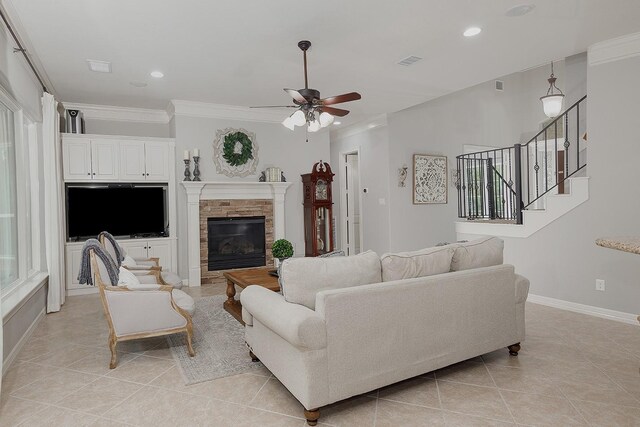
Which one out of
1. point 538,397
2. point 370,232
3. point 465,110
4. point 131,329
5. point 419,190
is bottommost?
point 538,397

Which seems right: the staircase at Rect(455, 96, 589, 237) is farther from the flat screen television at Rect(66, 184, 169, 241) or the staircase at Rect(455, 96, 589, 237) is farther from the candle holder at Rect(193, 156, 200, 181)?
the flat screen television at Rect(66, 184, 169, 241)

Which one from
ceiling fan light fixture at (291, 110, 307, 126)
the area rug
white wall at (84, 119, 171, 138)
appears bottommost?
the area rug

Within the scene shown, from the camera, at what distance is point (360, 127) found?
745 centimetres

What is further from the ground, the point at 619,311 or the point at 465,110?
the point at 465,110

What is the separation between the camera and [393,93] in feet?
18.5

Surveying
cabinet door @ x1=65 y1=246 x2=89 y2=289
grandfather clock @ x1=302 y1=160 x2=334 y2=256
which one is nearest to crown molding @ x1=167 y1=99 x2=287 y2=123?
grandfather clock @ x1=302 y1=160 x2=334 y2=256

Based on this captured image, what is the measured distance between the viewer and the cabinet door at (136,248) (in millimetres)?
5664

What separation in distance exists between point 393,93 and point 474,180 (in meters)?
2.29

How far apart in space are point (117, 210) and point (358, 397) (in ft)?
15.5

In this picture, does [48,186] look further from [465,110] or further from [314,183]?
[465,110]

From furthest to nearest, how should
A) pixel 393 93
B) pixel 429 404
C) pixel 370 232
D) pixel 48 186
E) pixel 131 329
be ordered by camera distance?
pixel 370 232 → pixel 393 93 → pixel 48 186 → pixel 131 329 → pixel 429 404

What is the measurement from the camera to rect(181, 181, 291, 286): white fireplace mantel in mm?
5969

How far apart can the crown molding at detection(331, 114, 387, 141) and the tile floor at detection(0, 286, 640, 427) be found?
4.43 m

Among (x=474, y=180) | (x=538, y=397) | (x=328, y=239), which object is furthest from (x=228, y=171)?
(x=538, y=397)
